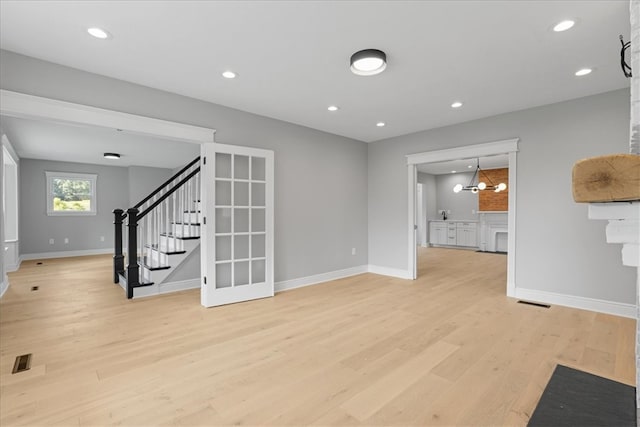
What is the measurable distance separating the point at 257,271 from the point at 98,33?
9.94 ft

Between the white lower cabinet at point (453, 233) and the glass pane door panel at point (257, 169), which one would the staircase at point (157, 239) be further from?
the white lower cabinet at point (453, 233)

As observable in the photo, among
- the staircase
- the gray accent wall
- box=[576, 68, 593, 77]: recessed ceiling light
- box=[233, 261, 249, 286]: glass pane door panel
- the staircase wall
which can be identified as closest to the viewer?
box=[576, 68, 593, 77]: recessed ceiling light

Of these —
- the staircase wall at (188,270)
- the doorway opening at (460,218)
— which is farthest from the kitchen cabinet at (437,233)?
the staircase wall at (188,270)

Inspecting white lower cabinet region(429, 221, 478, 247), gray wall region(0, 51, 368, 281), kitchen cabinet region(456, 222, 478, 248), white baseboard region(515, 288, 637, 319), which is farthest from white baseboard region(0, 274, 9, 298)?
kitchen cabinet region(456, 222, 478, 248)

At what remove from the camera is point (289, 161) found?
4.71m

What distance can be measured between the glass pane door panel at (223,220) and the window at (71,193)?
22.2 feet

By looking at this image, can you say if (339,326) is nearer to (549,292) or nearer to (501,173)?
(549,292)

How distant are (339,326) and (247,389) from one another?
1302mm

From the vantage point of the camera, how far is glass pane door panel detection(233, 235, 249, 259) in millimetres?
4090

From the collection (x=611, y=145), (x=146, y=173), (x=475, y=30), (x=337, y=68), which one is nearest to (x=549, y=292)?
(x=611, y=145)

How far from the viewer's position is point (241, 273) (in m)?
4.13

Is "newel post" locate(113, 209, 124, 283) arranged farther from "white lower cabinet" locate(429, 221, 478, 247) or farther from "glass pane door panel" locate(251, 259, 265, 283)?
"white lower cabinet" locate(429, 221, 478, 247)

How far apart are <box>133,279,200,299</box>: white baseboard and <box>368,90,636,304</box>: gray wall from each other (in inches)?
184

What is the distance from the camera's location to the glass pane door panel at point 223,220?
3.93m
